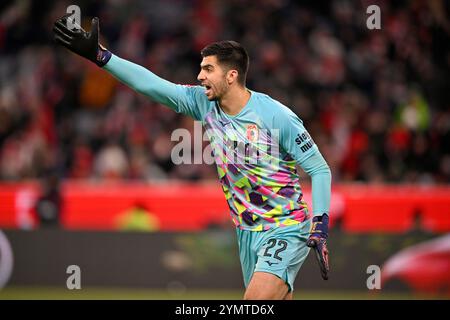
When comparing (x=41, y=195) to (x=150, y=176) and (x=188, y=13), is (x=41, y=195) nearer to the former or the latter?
(x=150, y=176)

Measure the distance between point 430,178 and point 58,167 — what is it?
5821mm

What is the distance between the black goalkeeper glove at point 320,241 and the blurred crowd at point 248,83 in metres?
7.75

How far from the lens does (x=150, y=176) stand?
14555 mm

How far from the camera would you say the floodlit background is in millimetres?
12969

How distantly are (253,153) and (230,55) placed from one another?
745 mm

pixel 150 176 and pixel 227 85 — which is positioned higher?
pixel 150 176

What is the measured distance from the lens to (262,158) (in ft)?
22.6

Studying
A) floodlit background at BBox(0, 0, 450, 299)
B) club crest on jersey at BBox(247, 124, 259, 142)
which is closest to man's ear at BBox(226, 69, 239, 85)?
club crest on jersey at BBox(247, 124, 259, 142)

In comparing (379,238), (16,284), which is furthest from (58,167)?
(379,238)

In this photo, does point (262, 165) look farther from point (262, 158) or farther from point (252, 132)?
point (252, 132)

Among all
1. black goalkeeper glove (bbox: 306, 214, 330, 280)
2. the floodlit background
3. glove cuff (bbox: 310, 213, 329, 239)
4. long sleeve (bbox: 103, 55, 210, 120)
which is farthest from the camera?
the floodlit background

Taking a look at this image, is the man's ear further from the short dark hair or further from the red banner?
the red banner

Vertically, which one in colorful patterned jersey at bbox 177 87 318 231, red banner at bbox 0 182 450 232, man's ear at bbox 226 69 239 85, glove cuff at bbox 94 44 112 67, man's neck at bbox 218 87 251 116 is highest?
red banner at bbox 0 182 450 232
